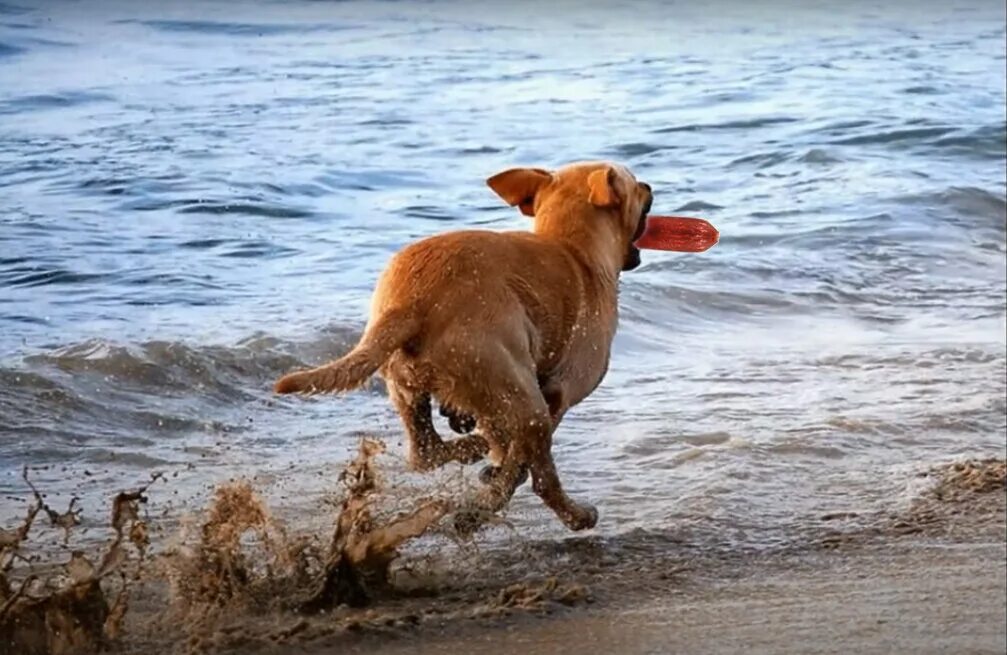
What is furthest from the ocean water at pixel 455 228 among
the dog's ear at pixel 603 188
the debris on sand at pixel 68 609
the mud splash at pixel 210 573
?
the debris on sand at pixel 68 609

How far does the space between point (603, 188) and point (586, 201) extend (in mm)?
90

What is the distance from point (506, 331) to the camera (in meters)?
4.98

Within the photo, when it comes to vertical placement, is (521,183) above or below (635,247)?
above

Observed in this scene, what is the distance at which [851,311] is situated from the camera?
974 cm

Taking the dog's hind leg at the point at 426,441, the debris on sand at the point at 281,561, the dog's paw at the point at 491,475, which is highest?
the dog's hind leg at the point at 426,441

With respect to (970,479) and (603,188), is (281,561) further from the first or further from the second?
(970,479)

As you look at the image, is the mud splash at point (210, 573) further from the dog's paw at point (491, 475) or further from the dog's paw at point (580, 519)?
the dog's paw at point (580, 519)

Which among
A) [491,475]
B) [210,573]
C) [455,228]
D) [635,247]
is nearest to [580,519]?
[491,475]

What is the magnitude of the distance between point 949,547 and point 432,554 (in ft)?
5.25

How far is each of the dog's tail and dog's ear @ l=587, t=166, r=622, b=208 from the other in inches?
38.4

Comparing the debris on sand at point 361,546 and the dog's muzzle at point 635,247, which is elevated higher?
the dog's muzzle at point 635,247

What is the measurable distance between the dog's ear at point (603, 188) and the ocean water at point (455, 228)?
41.5 inches

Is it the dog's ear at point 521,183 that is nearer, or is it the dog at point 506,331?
the dog at point 506,331

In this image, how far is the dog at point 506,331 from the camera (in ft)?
16.0
